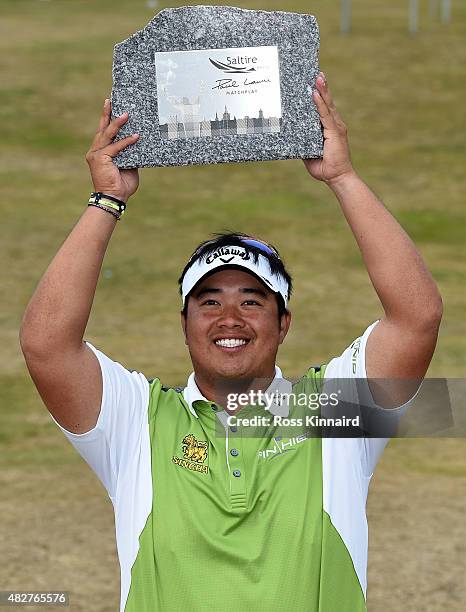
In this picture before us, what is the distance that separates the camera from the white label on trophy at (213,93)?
13.8 feet

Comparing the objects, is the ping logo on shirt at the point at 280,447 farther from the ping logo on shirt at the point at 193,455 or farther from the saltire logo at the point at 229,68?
the saltire logo at the point at 229,68

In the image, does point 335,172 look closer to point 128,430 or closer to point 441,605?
point 128,430

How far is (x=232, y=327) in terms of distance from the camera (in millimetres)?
4148

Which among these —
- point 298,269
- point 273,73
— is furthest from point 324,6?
point 273,73

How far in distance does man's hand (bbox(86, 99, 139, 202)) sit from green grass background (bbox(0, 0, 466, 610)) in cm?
522

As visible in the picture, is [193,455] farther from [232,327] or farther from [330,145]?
[330,145]

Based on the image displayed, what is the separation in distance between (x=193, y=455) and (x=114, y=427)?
0.27 m

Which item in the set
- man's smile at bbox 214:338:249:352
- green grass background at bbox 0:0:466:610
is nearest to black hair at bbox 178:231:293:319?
man's smile at bbox 214:338:249:352

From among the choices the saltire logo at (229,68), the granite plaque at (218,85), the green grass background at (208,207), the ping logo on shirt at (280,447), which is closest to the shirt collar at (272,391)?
the ping logo on shirt at (280,447)

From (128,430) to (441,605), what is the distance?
196 inches

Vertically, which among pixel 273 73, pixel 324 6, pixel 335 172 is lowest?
pixel 335 172

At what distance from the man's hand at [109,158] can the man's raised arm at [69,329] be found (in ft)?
0.05

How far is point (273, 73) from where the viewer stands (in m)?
4.25

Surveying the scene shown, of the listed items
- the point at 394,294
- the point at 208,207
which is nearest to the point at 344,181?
the point at 394,294
